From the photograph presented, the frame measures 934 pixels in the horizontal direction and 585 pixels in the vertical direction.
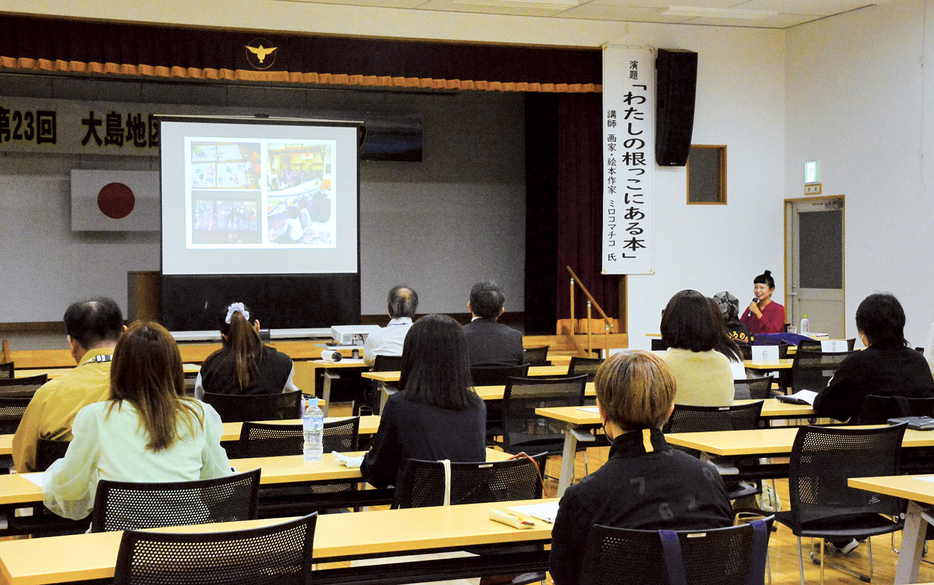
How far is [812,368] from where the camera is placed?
570 centimetres

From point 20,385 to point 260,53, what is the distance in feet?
16.3

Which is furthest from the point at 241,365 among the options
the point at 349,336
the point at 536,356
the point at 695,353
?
the point at 349,336

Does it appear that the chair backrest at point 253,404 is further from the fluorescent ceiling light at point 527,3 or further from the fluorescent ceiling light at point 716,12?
the fluorescent ceiling light at point 716,12

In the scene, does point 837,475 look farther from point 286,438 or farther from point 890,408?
point 286,438

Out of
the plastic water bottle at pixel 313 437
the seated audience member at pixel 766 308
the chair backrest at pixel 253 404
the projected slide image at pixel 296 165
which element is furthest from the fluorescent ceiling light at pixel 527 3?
the plastic water bottle at pixel 313 437

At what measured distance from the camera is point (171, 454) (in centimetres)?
260

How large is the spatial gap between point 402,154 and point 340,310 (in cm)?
324

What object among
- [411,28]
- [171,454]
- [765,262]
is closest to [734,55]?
[765,262]

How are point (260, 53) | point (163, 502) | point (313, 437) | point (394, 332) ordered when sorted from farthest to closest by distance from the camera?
point (260, 53), point (394, 332), point (313, 437), point (163, 502)

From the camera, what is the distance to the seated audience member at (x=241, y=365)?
4.21 m

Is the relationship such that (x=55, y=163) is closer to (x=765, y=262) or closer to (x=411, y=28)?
(x=411, y=28)

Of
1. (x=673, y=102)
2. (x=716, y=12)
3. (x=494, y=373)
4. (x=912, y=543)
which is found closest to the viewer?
(x=912, y=543)

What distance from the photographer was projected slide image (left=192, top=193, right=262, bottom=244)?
30.0 ft

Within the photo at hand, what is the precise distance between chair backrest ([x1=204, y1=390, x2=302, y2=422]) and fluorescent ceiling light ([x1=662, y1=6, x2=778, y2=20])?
696 cm
